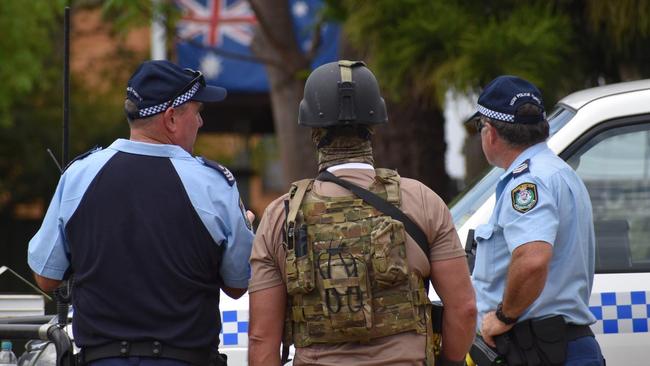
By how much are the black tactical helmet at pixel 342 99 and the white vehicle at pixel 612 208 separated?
1272mm

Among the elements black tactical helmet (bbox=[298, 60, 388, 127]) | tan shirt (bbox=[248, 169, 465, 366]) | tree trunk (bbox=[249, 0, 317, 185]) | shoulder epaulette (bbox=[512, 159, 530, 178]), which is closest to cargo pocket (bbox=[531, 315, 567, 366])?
shoulder epaulette (bbox=[512, 159, 530, 178])

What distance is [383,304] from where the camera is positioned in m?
3.16

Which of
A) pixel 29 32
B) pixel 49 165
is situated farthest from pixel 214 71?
pixel 49 165

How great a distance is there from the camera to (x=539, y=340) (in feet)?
12.3

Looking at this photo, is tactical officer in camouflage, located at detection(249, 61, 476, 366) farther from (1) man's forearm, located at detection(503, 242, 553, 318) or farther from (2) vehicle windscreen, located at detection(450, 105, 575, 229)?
(2) vehicle windscreen, located at detection(450, 105, 575, 229)

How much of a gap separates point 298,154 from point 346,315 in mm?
6075

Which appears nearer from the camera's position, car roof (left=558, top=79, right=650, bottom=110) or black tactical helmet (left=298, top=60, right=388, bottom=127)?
black tactical helmet (left=298, top=60, right=388, bottom=127)

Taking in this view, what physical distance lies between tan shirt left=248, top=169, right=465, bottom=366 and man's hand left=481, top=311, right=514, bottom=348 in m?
0.63

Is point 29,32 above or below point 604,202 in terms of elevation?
above

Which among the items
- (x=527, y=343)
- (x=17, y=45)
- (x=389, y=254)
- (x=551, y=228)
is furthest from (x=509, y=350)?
(x=17, y=45)

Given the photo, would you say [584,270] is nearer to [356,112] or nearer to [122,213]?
[356,112]

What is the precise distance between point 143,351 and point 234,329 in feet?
3.49

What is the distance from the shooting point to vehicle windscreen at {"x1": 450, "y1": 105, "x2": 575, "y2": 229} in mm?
4566

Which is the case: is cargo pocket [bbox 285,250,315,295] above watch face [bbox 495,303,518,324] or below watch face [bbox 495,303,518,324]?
above
